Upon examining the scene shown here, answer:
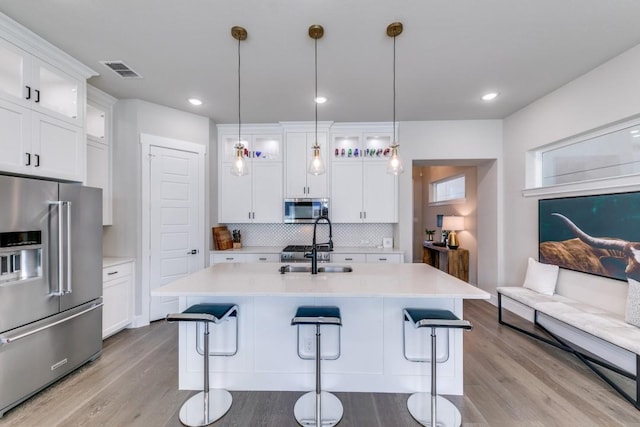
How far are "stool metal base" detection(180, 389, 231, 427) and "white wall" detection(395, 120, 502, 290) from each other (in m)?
3.15

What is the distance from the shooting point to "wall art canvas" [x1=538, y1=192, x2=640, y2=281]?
2543 mm

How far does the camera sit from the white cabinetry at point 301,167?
4.43 meters

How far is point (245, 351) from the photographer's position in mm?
2256

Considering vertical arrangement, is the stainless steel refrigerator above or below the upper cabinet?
below

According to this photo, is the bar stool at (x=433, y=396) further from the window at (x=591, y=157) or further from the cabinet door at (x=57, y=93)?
the cabinet door at (x=57, y=93)

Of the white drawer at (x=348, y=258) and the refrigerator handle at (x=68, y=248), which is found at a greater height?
the refrigerator handle at (x=68, y=248)

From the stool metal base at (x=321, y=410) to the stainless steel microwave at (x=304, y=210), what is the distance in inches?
102

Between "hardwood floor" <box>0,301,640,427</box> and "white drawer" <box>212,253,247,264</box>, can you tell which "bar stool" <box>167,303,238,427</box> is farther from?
"white drawer" <box>212,253,247,264</box>

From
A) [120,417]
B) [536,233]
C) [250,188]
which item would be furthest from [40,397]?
[536,233]

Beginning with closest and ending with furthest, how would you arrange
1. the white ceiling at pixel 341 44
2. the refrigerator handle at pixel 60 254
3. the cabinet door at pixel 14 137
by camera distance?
the white ceiling at pixel 341 44
the cabinet door at pixel 14 137
the refrigerator handle at pixel 60 254

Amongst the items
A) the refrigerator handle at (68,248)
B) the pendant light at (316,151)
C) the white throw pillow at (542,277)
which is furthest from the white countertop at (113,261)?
the white throw pillow at (542,277)

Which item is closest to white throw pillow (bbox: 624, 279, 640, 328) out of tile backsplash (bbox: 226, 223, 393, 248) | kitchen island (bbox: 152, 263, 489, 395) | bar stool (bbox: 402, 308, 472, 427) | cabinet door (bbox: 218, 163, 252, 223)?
kitchen island (bbox: 152, 263, 489, 395)

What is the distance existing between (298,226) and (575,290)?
3733 millimetres

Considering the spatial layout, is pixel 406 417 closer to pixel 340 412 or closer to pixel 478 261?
pixel 340 412
